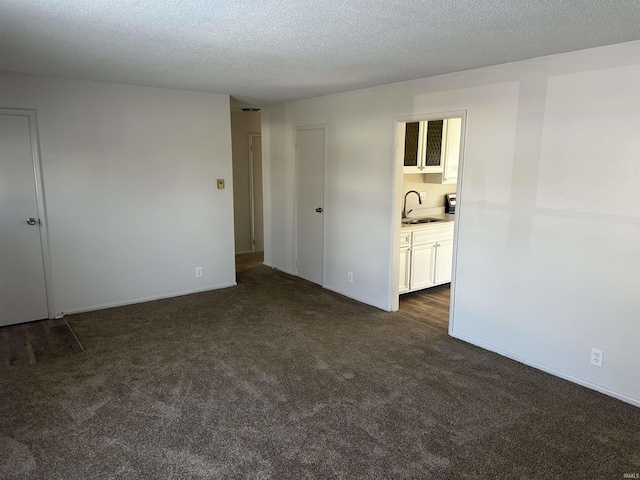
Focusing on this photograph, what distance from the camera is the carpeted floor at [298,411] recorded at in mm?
2266

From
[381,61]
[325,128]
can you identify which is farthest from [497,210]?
[325,128]

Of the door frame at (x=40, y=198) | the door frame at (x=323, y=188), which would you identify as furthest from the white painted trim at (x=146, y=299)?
the door frame at (x=323, y=188)

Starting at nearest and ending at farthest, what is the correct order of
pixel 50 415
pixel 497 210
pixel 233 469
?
pixel 233 469 < pixel 50 415 < pixel 497 210

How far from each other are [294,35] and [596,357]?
9.85 feet

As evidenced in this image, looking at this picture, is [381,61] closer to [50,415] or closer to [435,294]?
[435,294]

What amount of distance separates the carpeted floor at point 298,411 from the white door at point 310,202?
162cm

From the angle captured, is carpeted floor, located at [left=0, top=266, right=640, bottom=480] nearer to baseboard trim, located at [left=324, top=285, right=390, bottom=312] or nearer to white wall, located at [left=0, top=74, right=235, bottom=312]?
baseboard trim, located at [left=324, top=285, right=390, bottom=312]

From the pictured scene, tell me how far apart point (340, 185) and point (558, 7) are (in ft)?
10.3

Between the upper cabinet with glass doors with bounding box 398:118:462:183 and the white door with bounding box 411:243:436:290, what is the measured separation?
36.7 inches

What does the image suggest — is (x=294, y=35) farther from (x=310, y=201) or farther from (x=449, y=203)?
(x=449, y=203)

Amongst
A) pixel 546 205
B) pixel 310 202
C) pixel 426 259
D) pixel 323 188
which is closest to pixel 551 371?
pixel 546 205

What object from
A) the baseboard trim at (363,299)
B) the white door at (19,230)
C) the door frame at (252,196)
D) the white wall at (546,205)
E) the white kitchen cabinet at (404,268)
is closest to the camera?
the white wall at (546,205)

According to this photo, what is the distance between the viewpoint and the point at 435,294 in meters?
5.26

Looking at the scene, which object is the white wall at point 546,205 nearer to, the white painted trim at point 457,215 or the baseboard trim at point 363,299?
the white painted trim at point 457,215
